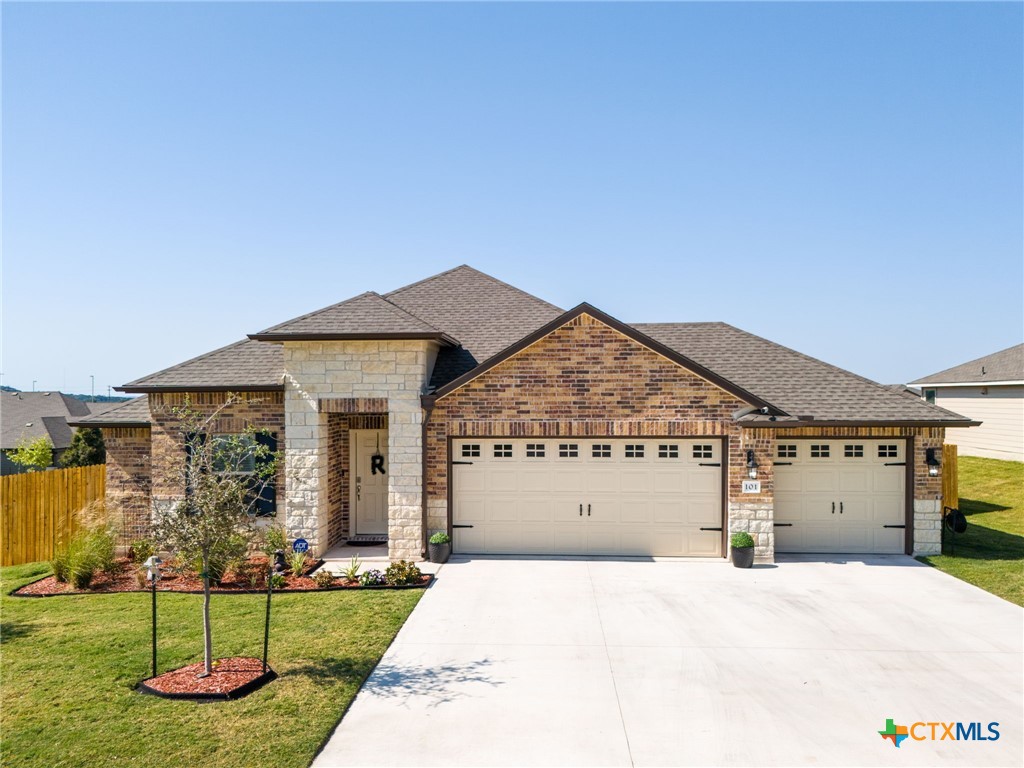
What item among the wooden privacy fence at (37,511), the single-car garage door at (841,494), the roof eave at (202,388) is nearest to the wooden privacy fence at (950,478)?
the single-car garage door at (841,494)

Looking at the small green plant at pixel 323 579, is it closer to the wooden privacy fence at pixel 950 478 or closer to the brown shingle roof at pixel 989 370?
the wooden privacy fence at pixel 950 478

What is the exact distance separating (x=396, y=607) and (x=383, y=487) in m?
4.92

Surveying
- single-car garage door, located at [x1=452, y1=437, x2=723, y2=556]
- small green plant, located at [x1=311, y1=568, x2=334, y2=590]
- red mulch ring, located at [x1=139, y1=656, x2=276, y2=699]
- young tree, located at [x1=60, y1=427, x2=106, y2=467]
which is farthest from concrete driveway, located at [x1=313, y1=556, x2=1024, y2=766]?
young tree, located at [x1=60, y1=427, x2=106, y2=467]

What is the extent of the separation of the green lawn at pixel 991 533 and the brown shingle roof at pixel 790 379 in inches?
110

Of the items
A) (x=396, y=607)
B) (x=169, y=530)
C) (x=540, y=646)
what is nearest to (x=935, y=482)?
Result: (x=540, y=646)

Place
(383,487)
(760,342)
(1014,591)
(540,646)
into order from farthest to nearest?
(760,342) → (383,487) → (1014,591) → (540,646)

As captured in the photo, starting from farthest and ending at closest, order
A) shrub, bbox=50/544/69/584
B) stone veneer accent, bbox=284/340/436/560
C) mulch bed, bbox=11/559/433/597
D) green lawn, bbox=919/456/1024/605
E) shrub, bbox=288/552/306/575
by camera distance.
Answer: stone veneer accent, bbox=284/340/436/560, green lawn, bbox=919/456/1024/605, shrub, bbox=288/552/306/575, shrub, bbox=50/544/69/584, mulch bed, bbox=11/559/433/597

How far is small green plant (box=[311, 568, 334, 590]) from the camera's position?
10.0 m

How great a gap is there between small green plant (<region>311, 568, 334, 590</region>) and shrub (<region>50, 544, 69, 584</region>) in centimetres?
428

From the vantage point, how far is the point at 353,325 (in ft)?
38.4

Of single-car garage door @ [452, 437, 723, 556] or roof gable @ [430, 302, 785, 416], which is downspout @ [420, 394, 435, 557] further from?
single-car garage door @ [452, 437, 723, 556]

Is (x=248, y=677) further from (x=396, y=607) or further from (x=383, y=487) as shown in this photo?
(x=383, y=487)

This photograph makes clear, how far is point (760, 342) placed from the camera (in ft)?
49.1

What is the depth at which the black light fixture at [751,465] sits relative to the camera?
1166 centimetres
